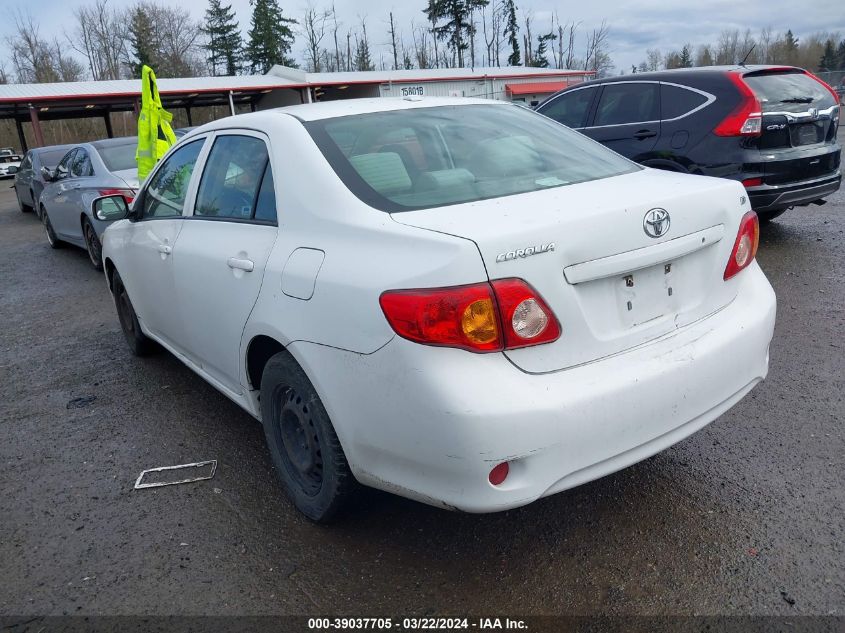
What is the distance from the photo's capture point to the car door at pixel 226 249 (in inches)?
115

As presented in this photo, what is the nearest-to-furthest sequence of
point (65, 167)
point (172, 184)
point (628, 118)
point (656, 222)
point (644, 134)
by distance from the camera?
point (656, 222) < point (172, 184) < point (644, 134) < point (628, 118) < point (65, 167)

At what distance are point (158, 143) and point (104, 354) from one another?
334 cm

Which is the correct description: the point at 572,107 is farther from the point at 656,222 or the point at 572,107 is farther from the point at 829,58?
the point at 829,58

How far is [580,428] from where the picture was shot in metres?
2.15

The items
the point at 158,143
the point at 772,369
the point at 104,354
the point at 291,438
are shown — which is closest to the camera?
the point at 291,438

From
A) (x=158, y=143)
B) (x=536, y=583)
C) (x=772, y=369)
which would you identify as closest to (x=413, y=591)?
(x=536, y=583)

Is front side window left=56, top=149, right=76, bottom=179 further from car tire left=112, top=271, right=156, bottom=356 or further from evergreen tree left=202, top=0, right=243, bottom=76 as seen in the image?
evergreen tree left=202, top=0, right=243, bottom=76

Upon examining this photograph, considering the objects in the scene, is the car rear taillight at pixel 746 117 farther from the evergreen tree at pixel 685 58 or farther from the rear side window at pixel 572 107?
the evergreen tree at pixel 685 58

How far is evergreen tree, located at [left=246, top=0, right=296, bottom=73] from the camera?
63344 mm

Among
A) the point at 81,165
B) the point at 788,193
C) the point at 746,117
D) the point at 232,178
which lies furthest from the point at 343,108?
the point at 81,165

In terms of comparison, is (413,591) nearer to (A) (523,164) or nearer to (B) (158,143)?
(A) (523,164)

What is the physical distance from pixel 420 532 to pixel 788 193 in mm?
5291

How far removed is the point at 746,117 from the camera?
6297mm

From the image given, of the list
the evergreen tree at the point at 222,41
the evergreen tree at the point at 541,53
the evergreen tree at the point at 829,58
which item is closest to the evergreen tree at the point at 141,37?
the evergreen tree at the point at 222,41
